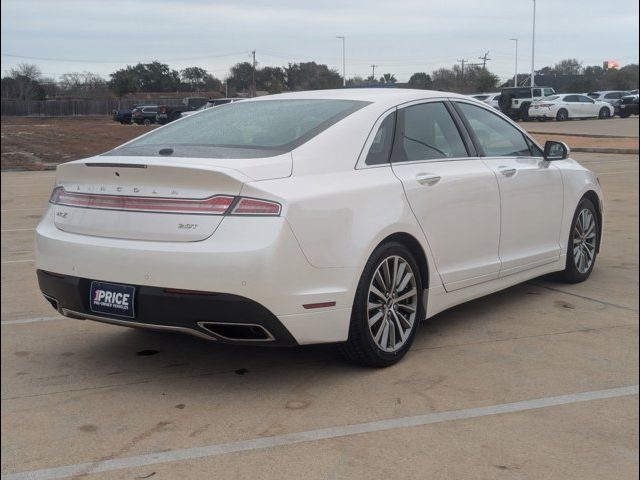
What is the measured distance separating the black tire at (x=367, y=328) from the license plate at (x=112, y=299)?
1.16 meters

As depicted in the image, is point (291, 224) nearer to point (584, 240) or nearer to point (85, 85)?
point (584, 240)

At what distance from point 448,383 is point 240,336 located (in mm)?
1169

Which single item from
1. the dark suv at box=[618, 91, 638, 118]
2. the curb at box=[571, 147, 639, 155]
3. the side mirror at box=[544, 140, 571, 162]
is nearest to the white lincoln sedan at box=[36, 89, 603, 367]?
the side mirror at box=[544, 140, 571, 162]

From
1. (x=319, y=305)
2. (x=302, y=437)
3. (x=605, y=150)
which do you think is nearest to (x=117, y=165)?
(x=319, y=305)

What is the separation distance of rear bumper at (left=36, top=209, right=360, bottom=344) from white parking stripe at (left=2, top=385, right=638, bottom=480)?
566 mm

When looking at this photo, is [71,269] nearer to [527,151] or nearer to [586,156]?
[527,151]

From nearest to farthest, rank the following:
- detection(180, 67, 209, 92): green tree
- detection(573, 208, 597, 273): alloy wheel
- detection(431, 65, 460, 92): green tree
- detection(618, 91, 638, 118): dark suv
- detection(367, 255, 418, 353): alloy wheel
A: detection(367, 255, 418, 353): alloy wheel
detection(573, 208, 597, 273): alloy wheel
detection(431, 65, 460, 92): green tree
detection(180, 67, 209, 92): green tree
detection(618, 91, 638, 118): dark suv

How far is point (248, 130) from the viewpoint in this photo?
4.48m

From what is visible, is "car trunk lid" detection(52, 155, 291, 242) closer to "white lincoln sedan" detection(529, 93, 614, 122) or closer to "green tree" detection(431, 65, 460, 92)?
"green tree" detection(431, 65, 460, 92)

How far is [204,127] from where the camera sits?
4762mm

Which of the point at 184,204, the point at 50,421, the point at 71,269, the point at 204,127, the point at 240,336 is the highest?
the point at 204,127

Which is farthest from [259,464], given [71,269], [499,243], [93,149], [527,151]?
[93,149]

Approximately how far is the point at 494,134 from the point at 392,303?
195 cm

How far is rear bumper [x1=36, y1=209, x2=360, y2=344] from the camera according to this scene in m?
3.63
